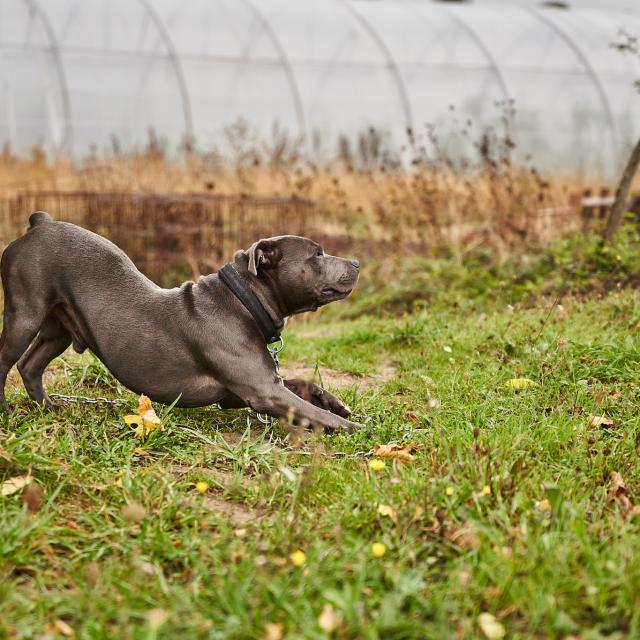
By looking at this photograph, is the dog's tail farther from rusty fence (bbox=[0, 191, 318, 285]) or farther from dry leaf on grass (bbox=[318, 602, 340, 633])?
rusty fence (bbox=[0, 191, 318, 285])

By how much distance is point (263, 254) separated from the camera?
13.5ft

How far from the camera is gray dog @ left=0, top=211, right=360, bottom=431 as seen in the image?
396cm

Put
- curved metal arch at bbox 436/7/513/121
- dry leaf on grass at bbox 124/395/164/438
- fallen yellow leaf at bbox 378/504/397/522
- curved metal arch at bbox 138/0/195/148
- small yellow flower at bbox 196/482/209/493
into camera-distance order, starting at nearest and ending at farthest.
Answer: fallen yellow leaf at bbox 378/504/397/522 → small yellow flower at bbox 196/482/209/493 → dry leaf on grass at bbox 124/395/164/438 → curved metal arch at bbox 138/0/195/148 → curved metal arch at bbox 436/7/513/121

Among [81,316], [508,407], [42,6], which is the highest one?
[42,6]

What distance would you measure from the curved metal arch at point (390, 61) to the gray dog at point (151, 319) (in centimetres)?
1184

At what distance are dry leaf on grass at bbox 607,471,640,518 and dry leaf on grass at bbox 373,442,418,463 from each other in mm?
791

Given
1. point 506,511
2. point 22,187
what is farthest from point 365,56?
point 506,511

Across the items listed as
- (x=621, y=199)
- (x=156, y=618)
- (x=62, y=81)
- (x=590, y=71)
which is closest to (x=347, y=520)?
(x=156, y=618)

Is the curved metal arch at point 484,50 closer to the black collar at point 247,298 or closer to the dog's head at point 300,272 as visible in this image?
the dog's head at point 300,272

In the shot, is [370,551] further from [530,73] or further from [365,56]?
[530,73]

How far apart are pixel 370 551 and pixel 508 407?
1.75 meters

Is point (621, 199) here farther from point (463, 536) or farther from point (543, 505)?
point (463, 536)

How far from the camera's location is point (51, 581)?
2.64 metres

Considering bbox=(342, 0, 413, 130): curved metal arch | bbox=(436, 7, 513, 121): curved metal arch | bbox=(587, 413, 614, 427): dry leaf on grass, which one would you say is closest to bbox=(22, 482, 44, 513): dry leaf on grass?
bbox=(587, 413, 614, 427): dry leaf on grass
